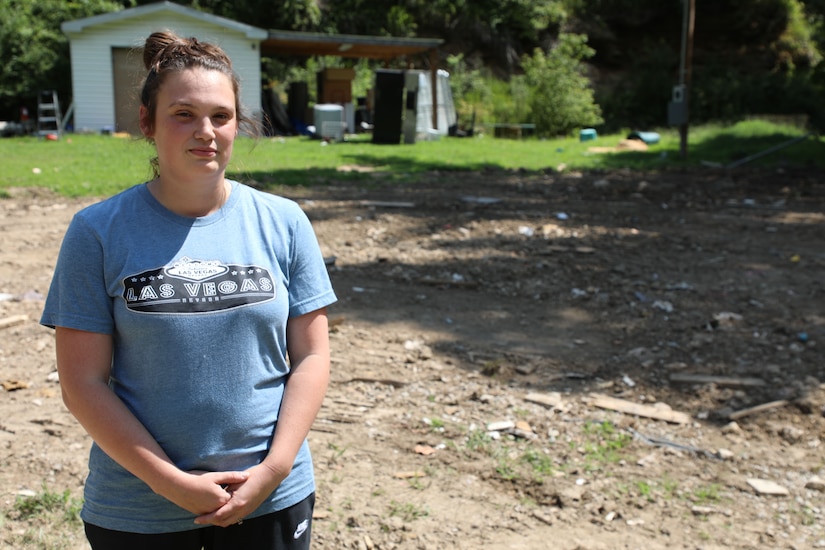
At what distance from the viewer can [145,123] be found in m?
1.90

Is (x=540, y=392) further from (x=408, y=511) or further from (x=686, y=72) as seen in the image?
(x=686, y=72)

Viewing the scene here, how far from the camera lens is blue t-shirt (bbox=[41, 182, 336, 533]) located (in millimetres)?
1757

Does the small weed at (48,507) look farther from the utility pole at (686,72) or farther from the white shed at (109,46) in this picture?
the white shed at (109,46)

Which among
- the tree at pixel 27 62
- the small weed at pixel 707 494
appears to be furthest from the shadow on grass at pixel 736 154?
the tree at pixel 27 62

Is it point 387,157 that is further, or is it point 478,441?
point 387,157

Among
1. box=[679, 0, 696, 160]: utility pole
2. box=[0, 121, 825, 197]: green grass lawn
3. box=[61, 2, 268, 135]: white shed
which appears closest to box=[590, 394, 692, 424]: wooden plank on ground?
box=[0, 121, 825, 197]: green grass lawn

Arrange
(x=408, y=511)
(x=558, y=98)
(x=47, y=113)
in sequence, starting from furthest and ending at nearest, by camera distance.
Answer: (x=558, y=98)
(x=47, y=113)
(x=408, y=511)

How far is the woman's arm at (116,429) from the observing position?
172cm

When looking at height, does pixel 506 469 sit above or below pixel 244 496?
below

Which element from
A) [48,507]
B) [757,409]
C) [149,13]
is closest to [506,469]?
[757,409]

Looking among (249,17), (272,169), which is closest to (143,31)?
(249,17)

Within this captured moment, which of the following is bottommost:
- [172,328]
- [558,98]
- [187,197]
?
[172,328]

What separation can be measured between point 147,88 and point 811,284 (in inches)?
255

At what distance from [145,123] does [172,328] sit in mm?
498
